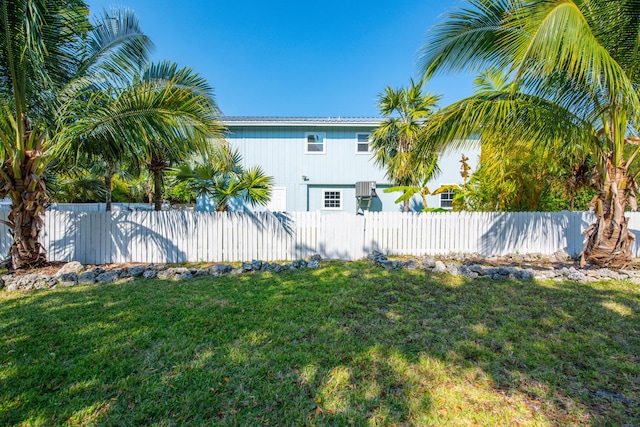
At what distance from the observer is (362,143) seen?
13352mm

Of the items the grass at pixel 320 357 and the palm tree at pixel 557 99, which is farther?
the palm tree at pixel 557 99

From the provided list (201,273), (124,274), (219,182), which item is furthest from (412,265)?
(124,274)

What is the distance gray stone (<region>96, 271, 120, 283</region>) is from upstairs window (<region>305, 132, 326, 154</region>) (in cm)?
950

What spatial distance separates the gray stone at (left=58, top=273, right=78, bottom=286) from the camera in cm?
503

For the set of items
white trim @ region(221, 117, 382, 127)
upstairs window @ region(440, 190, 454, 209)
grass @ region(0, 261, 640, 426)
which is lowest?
grass @ region(0, 261, 640, 426)

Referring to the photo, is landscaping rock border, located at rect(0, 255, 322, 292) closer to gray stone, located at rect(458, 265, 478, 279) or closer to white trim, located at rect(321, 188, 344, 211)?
gray stone, located at rect(458, 265, 478, 279)

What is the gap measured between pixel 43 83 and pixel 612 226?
11.3m

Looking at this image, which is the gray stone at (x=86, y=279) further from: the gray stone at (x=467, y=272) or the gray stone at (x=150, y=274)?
the gray stone at (x=467, y=272)

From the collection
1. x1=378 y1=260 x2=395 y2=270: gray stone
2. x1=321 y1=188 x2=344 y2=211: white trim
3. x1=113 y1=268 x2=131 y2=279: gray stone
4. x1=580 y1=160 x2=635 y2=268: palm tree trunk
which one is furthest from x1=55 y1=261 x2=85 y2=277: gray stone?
x1=580 y1=160 x2=635 y2=268: palm tree trunk

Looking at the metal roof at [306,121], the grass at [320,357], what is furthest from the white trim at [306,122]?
the grass at [320,357]

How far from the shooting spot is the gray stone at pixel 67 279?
16.5ft

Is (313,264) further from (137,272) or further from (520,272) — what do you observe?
(520,272)

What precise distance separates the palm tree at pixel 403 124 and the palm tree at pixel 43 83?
7.57 m

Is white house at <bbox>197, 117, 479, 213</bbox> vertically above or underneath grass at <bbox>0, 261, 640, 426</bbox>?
above
